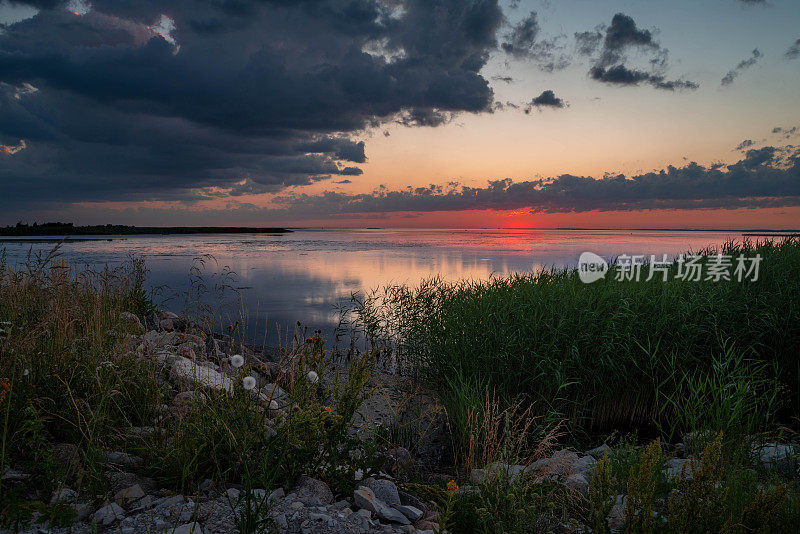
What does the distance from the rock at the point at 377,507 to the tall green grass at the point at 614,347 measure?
2.78 m

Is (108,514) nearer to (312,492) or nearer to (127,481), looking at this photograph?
(127,481)

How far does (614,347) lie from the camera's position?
23.8 ft

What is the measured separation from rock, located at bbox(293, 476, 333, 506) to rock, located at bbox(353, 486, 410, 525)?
0.24m

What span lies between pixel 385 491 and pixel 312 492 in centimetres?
64

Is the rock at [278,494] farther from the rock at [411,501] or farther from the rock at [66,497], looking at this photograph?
the rock at [66,497]

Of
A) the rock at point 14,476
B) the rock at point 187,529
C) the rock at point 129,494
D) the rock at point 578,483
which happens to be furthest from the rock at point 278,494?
the rock at point 578,483

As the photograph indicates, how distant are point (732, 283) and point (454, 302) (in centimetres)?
567

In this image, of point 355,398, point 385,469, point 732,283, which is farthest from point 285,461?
point 732,283

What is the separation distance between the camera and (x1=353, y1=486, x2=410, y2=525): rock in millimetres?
3449

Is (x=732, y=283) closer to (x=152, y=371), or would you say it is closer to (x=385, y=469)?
(x=385, y=469)

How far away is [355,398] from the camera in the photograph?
13.0 ft

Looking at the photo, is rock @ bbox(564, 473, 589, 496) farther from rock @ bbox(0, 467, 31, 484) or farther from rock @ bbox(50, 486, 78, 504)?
rock @ bbox(0, 467, 31, 484)

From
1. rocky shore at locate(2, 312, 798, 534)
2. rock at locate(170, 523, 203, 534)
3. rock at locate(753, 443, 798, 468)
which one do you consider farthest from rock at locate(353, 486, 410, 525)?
rock at locate(753, 443, 798, 468)

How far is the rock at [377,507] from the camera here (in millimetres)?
3449
